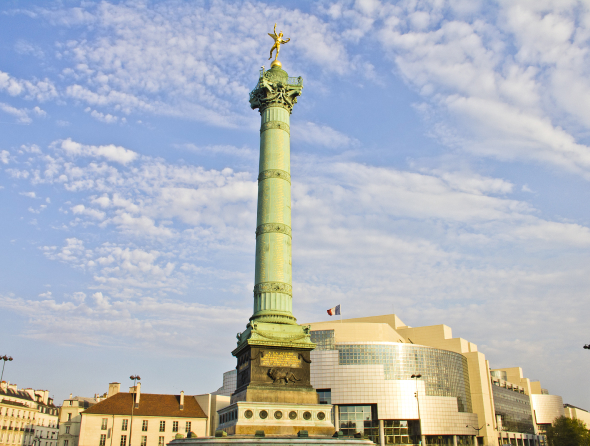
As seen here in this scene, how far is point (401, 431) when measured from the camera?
68.3 metres

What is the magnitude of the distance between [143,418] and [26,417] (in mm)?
33681

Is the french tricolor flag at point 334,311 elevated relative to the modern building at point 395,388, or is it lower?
elevated

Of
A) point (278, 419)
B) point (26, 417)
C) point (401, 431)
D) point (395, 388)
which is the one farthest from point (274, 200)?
point (26, 417)

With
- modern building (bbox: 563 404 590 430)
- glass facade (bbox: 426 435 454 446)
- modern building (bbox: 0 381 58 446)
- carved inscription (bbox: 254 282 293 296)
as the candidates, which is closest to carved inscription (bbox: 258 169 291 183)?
carved inscription (bbox: 254 282 293 296)

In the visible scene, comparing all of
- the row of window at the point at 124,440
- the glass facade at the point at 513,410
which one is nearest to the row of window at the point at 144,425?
the row of window at the point at 124,440

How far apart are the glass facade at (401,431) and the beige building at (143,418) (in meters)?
21.9

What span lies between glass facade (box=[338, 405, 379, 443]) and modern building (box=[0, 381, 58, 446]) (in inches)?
1928

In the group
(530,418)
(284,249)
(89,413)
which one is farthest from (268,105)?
(530,418)

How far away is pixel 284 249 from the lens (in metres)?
31.5

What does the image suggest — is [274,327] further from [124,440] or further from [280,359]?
[124,440]

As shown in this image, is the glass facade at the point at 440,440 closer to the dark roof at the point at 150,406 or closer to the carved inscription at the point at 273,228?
the dark roof at the point at 150,406

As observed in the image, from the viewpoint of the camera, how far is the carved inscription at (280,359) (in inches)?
1088

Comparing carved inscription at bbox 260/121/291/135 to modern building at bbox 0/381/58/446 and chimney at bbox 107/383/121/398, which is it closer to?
chimney at bbox 107/383/121/398

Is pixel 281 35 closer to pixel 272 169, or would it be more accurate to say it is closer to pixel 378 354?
pixel 272 169
